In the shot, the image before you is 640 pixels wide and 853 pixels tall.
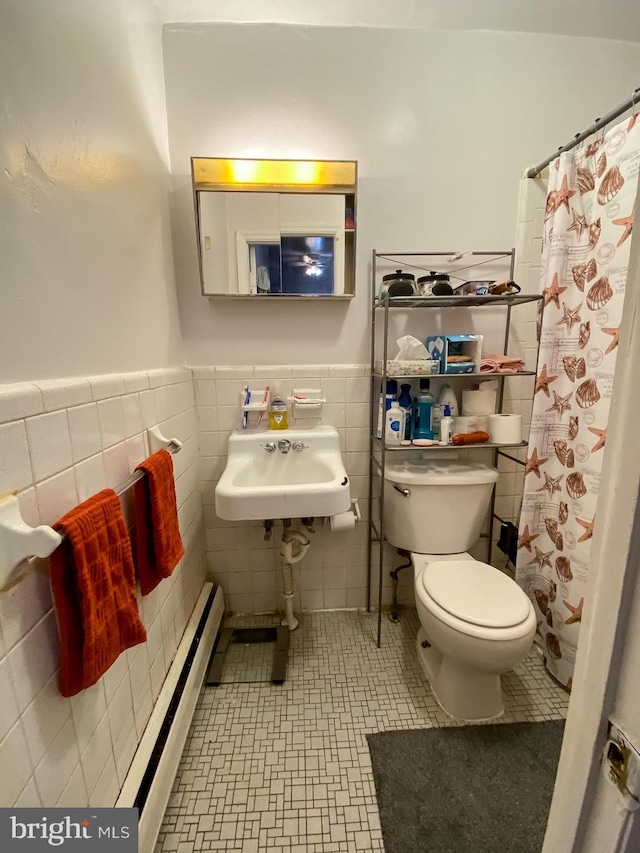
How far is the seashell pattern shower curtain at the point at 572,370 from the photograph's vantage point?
107cm

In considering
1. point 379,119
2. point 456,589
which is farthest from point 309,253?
point 456,589

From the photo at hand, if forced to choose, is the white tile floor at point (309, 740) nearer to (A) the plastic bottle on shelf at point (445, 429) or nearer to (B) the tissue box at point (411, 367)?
(A) the plastic bottle on shelf at point (445, 429)

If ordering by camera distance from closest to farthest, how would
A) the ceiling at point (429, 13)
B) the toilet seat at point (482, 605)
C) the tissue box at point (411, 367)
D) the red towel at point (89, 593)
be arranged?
the red towel at point (89, 593) < the toilet seat at point (482, 605) < the ceiling at point (429, 13) < the tissue box at point (411, 367)

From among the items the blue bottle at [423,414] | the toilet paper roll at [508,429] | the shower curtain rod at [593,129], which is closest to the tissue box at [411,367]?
the blue bottle at [423,414]

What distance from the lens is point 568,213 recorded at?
3.99ft

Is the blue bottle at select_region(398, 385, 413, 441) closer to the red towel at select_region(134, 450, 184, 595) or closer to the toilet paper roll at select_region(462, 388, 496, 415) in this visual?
the toilet paper roll at select_region(462, 388, 496, 415)

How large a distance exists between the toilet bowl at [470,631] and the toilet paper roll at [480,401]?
611 millimetres

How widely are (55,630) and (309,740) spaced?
37.6 inches

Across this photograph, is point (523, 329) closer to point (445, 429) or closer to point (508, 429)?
point (508, 429)

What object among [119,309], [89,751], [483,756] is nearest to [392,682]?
[483,756]

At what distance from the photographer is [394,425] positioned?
141 centimetres

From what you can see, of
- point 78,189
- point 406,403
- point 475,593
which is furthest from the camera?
point 406,403

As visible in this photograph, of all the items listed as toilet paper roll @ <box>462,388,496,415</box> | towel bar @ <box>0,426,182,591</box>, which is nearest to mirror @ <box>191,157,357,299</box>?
toilet paper roll @ <box>462,388,496,415</box>

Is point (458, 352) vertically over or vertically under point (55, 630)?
over
